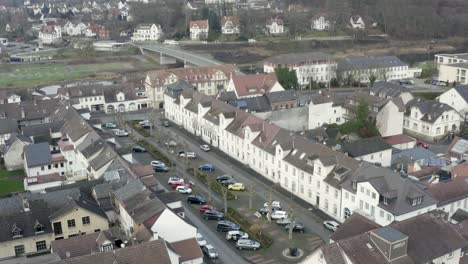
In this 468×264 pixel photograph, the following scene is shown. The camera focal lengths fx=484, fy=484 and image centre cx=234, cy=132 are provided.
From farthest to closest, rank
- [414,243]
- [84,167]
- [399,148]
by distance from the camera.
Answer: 1. [399,148]
2. [84,167]
3. [414,243]

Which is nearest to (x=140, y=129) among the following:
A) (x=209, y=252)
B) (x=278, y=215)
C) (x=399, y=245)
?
(x=278, y=215)

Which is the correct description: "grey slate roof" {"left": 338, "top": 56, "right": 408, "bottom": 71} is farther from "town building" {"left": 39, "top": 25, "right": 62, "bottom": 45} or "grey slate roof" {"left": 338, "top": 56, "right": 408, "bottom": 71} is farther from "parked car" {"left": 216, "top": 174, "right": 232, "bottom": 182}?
"town building" {"left": 39, "top": 25, "right": 62, "bottom": 45}

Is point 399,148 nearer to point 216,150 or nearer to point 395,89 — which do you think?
point 395,89

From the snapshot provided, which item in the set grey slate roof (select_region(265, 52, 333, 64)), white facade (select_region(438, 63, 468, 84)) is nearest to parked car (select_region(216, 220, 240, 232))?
grey slate roof (select_region(265, 52, 333, 64))

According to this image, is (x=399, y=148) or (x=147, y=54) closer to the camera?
(x=399, y=148)

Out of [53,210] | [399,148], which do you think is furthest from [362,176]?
[53,210]

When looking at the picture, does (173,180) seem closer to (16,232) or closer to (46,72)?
(16,232)

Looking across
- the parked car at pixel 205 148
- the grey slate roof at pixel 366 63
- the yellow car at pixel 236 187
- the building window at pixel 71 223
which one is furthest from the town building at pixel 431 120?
the building window at pixel 71 223
